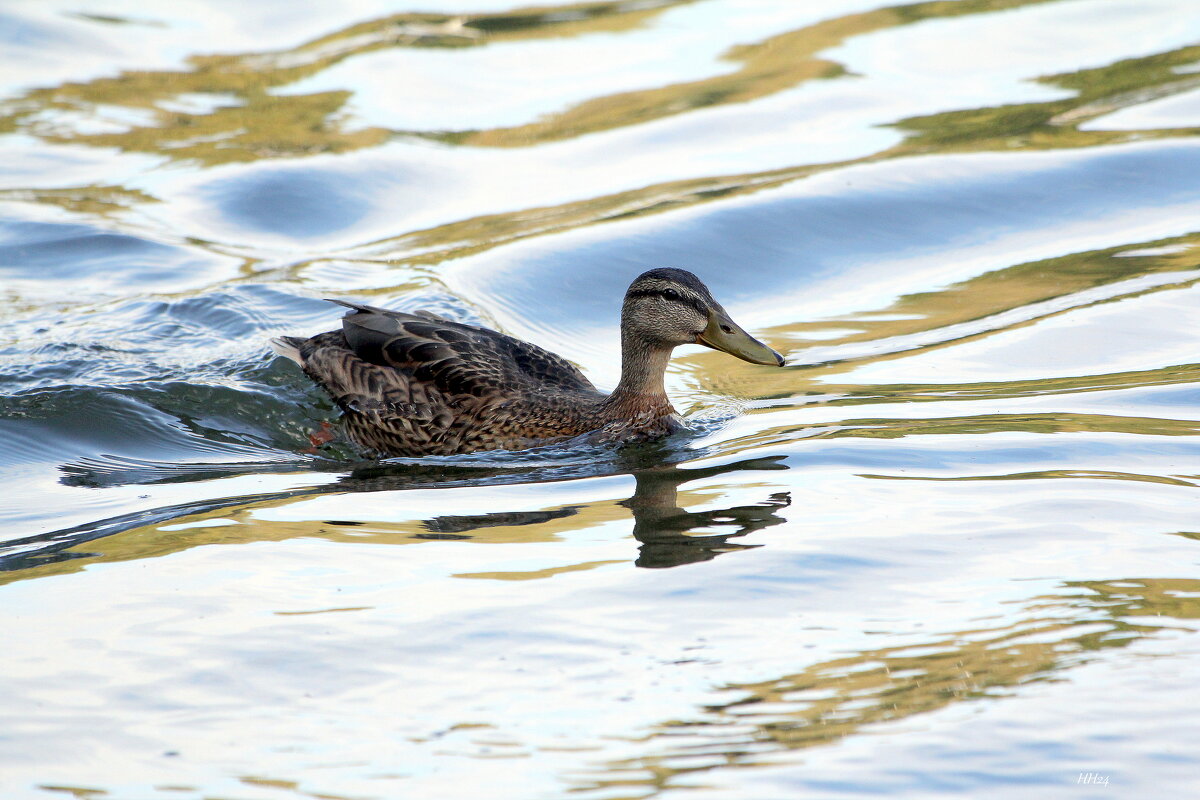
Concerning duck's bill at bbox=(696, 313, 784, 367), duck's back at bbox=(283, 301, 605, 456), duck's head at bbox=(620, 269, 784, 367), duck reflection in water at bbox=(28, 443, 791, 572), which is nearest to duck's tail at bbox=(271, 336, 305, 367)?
duck's back at bbox=(283, 301, 605, 456)

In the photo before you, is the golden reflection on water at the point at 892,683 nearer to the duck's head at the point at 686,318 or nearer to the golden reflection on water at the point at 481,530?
the golden reflection on water at the point at 481,530

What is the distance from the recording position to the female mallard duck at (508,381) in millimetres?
8484

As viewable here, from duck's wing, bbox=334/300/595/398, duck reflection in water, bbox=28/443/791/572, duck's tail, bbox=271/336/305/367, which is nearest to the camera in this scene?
duck reflection in water, bbox=28/443/791/572

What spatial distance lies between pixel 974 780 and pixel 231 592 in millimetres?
3133

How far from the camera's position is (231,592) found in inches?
230

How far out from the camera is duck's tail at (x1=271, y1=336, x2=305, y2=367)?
32.2ft

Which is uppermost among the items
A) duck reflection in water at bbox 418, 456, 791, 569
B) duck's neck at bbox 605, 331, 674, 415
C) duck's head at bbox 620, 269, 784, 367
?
duck's head at bbox 620, 269, 784, 367

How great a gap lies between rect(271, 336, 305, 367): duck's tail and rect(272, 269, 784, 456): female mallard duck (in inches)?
26.8

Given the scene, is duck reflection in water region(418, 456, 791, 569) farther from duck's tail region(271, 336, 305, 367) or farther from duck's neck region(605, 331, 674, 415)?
duck's tail region(271, 336, 305, 367)

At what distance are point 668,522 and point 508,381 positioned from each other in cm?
236

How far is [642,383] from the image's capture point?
8734 mm

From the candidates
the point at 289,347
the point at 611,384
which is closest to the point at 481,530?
the point at 611,384

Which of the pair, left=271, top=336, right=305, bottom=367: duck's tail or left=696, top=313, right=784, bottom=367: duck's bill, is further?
left=271, top=336, right=305, bottom=367: duck's tail

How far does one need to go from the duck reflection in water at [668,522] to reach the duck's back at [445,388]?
1.37 metres
